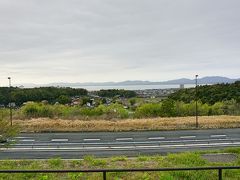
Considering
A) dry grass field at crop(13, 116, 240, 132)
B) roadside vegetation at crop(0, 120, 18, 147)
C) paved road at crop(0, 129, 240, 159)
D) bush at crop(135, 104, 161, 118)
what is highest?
roadside vegetation at crop(0, 120, 18, 147)

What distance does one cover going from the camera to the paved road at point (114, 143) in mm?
26328

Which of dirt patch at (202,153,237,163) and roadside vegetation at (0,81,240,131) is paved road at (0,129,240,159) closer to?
roadside vegetation at (0,81,240,131)

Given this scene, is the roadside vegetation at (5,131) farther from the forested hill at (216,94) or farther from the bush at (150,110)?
the forested hill at (216,94)

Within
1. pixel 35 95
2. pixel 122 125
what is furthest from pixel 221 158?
pixel 35 95

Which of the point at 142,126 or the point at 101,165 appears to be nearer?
the point at 101,165

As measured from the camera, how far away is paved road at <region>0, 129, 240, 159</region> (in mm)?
26328

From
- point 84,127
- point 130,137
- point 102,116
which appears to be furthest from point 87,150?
point 102,116

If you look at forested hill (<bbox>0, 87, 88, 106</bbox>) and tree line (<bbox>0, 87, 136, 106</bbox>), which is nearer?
tree line (<bbox>0, 87, 136, 106</bbox>)

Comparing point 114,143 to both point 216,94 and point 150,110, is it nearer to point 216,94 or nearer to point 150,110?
point 150,110

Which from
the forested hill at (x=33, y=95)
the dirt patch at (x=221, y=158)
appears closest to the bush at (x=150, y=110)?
the forested hill at (x=33, y=95)

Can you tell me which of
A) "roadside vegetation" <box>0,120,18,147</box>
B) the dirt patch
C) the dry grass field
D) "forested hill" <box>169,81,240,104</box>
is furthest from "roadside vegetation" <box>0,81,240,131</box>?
the dirt patch

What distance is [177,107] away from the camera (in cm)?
5178

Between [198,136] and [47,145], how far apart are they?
13.3m

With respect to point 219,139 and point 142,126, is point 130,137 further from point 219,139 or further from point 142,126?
point 219,139
